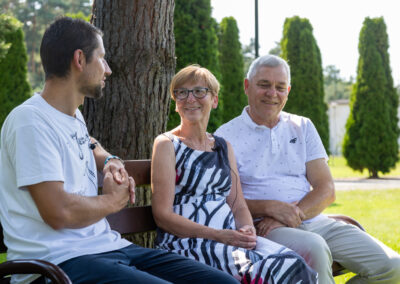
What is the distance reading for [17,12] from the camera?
3647 centimetres

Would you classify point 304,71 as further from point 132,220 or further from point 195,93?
point 132,220

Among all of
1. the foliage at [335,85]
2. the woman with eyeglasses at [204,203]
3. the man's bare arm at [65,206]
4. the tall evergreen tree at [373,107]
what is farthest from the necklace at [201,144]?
the foliage at [335,85]

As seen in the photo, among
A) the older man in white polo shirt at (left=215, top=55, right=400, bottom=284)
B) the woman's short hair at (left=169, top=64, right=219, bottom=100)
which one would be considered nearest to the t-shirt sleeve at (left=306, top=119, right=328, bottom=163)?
the older man in white polo shirt at (left=215, top=55, right=400, bottom=284)

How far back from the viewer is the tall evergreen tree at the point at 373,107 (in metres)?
A: 22.0

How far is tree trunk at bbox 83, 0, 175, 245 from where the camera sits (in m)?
3.82

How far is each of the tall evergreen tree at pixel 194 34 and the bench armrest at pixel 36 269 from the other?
10130 mm

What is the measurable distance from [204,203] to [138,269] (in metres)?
0.65

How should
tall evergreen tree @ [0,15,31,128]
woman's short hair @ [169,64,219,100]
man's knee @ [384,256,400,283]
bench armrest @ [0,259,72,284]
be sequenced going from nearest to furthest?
1. bench armrest @ [0,259,72,284]
2. woman's short hair @ [169,64,219,100]
3. man's knee @ [384,256,400,283]
4. tall evergreen tree @ [0,15,31,128]

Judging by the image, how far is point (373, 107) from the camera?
2219 centimetres

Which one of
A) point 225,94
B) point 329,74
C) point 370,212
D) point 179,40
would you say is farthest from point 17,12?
point 329,74

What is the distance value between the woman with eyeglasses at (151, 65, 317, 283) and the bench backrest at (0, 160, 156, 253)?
143 millimetres

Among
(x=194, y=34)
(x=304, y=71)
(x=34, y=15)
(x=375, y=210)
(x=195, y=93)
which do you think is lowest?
(x=375, y=210)

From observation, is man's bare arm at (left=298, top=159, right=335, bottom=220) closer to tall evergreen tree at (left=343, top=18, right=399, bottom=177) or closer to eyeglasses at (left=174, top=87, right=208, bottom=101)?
eyeglasses at (left=174, top=87, right=208, bottom=101)

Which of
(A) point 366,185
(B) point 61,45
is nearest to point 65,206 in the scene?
(B) point 61,45
